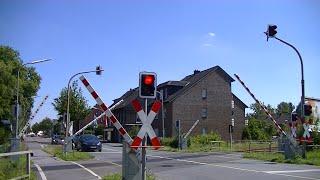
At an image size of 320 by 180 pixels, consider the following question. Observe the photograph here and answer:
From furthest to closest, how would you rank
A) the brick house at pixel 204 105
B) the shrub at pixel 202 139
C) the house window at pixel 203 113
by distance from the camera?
the house window at pixel 203 113 → the brick house at pixel 204 105 → the shrub at pixel 202 139

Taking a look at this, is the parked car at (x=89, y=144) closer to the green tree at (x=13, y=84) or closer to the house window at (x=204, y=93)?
the green tree at (x=13, y=84)

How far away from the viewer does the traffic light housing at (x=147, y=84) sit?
38.6 ft

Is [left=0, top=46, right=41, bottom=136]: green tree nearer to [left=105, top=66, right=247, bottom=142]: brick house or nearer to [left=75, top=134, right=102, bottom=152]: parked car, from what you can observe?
[left=75, top=134, right=102, bottom=152]: parked car

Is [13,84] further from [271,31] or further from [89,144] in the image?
[271,31]

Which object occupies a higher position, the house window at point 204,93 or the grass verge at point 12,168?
the house window at point 204,93

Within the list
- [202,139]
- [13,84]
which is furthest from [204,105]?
[13,84]

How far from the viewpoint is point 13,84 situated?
60.2 metres

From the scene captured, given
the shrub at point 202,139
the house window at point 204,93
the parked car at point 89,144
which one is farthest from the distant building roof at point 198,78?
the parked car at point 89,144

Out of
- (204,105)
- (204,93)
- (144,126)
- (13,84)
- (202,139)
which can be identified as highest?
(13,84)

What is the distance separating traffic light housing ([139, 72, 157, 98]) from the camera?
1177 centimetres

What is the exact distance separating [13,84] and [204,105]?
81.0 ft

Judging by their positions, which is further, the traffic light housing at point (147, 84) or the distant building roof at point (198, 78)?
the distant building roof at point (198, 78)

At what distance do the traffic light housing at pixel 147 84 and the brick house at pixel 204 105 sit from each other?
54.2 metres

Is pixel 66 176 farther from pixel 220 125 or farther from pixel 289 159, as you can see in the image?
pixel 220 125
